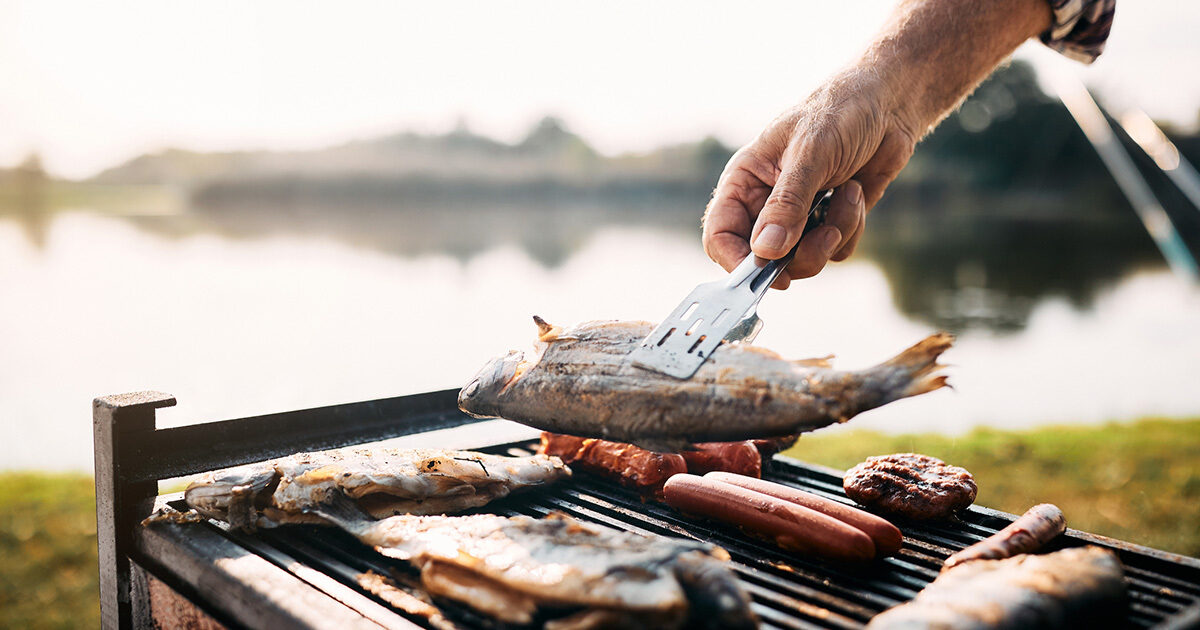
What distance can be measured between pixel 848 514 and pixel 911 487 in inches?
21.6

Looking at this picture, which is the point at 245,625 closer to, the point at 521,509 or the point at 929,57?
the point at 521,509

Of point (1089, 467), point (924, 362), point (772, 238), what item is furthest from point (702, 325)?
point (1089, 467)

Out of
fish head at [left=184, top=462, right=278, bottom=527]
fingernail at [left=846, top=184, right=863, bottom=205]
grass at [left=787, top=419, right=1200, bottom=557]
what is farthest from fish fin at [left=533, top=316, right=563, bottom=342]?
grass at [left=787, top=419, right=1200, bottom=557]

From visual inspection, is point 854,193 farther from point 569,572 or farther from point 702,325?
point 569,572

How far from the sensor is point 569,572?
2084 millimetres

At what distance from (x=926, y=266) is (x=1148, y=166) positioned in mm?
31681

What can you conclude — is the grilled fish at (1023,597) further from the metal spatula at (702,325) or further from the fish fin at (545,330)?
the fish fin at (545,330)

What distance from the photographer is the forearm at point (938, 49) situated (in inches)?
154

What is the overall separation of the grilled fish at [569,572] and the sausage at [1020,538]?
98 centimetres

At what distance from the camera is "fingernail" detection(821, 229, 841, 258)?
395 centimetres

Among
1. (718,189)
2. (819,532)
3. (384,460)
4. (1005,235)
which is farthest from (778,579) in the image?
(1005,235)

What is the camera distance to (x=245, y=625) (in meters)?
2.38

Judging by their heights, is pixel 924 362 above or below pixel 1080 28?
below

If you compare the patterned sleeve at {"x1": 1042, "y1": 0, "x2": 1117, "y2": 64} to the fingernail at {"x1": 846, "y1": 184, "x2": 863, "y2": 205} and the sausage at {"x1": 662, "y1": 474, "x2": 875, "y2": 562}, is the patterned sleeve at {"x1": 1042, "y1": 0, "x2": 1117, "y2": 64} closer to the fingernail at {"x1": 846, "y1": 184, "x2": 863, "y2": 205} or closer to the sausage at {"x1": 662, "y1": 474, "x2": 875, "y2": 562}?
the fingernail at {"x1": 846, "y1": 184, "x2": 863, "y2": 205}
